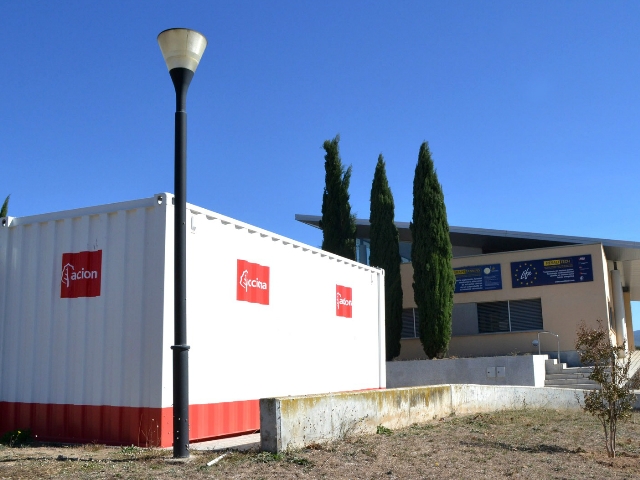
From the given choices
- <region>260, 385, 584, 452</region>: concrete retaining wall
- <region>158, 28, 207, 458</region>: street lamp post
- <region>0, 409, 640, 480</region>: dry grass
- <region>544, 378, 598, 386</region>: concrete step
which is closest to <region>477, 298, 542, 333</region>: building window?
<region>544, 378, 598, 386</region>: concrete step

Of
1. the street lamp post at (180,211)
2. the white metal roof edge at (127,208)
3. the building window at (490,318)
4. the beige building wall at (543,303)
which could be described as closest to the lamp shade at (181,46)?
the street lamp post at (180,211)

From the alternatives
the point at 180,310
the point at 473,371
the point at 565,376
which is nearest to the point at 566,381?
the point at 565,376

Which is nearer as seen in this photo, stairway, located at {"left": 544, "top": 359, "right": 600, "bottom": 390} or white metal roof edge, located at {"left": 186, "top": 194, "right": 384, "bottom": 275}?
white metal roof edge, located at {"left": 186, "top": 194, "right": 384, "bottom": 275}

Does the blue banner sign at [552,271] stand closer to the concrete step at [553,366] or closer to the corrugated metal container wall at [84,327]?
the concrete step at [553,366]

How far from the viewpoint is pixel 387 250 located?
2419 cm

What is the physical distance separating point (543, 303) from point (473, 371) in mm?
4627

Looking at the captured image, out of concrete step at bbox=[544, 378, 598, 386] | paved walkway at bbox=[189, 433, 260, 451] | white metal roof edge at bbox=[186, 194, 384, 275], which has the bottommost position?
concrete step at bbox=[544, 378, 598, 386]

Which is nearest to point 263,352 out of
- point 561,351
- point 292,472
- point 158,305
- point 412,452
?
point 158,305

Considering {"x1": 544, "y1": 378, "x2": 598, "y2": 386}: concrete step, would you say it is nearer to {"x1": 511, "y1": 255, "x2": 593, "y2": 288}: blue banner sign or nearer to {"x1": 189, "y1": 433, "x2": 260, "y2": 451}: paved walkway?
{"x1": 511, "y1": 255, "x2": 593, "y2": 288}: blue banner sign

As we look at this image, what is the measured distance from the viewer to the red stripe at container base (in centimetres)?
850

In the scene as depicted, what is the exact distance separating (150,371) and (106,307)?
1207 mm

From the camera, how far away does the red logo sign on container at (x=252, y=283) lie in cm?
1027

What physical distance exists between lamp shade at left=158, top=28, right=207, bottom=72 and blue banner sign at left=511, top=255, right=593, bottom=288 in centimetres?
1892

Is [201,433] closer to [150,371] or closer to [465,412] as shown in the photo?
[150,371]
